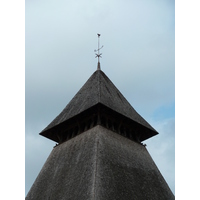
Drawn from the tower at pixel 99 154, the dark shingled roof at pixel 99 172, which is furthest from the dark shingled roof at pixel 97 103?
the dark shingled roof at pixel 99 172

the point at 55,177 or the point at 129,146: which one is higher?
the point at 129,146

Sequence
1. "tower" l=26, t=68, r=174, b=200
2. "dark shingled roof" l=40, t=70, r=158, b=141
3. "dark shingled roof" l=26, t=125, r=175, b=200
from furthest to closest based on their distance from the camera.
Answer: "dark shingled roof" l=40, t=70, r=158, b=141
"tower" l=26, t=68, r=174, b=200
"dark shingled roof" l=26, t=125, r=175, b=200

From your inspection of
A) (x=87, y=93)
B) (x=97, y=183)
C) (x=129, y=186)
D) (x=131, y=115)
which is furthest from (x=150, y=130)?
(x=97, y=183)

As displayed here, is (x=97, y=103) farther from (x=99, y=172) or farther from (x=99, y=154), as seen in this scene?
(x=99, y=172)

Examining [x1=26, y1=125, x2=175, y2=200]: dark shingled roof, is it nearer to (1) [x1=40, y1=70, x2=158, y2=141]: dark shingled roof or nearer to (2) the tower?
(2) the tower

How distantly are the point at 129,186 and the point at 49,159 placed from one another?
7695 mm

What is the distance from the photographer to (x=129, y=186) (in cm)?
2109

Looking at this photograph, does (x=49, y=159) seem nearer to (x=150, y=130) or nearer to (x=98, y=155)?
(x=98, y=155)

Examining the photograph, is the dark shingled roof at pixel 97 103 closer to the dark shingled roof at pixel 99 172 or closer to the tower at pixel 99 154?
the tower at pixel 99 154

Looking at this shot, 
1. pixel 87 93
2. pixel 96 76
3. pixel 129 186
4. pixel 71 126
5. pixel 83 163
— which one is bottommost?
pixel 129 186

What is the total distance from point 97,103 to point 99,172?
17.8 feet

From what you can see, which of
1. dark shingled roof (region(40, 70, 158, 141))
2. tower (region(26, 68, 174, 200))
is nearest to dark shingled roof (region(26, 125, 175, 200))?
tower (region(26, 68, 174, 200))

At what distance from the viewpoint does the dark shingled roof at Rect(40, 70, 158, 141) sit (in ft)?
83.0

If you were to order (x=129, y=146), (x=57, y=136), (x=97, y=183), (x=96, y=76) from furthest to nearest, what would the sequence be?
(x=96, y=76), (x=57, y=136), (x=129, y=146), (x=97, y=183)
